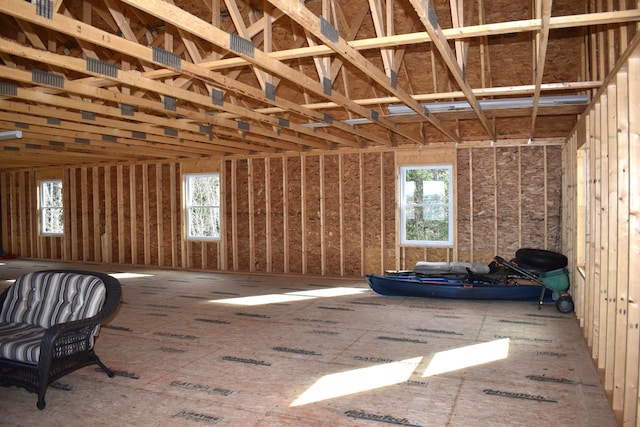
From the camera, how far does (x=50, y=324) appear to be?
13.9 ft

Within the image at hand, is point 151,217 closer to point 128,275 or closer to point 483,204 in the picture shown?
point 128,275

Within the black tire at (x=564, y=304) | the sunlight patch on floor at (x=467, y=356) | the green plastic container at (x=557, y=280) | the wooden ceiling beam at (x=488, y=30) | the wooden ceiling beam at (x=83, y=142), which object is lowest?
the sunlight patch on floor at (x=467, y=356)

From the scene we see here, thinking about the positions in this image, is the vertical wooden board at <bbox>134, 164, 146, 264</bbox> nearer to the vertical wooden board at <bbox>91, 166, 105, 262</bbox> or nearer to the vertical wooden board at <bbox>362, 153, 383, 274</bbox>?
the vertical wooden board at <bbox>91, 166, 105, 262</bbox>

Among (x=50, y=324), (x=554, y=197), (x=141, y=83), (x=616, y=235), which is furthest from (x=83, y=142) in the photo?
(x=554, y=197)

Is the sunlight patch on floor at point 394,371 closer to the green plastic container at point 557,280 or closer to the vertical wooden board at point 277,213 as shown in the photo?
the green plastic container at point 557,280

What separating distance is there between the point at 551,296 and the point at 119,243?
10.4m

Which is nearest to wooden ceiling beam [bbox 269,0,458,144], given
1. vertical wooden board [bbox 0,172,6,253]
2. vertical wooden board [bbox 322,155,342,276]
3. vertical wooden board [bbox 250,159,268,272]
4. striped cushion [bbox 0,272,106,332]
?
striped cushion [bbox 0,272,106,332]

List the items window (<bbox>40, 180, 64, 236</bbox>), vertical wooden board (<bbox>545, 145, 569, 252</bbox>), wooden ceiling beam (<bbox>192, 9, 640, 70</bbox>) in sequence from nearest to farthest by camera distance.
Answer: wooden ceiling beam (<bbox>192, 9, 640, 70</bbox>) < vertical wooden board (<bbox>545, 145, 569, 252</bbox>) < window (<bbox>40, 180, 64, 236</bbox>)

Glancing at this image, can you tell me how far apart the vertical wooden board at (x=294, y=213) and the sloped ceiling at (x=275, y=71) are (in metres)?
0.65

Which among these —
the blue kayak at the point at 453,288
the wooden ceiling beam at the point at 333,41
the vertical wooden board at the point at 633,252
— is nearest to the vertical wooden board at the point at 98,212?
the blue kayak at the point at 453,288

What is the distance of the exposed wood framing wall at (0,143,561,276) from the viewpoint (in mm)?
8773

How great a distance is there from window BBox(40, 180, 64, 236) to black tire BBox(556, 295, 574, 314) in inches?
501

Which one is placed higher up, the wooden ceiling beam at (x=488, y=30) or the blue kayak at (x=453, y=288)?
the wooden ceiling beam at (x=488, y=30)

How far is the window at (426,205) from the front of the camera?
9.22 m
